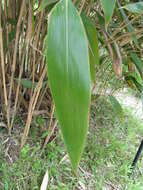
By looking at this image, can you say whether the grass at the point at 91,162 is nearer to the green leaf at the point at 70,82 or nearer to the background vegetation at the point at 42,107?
the background vegetation at the point at 42,107

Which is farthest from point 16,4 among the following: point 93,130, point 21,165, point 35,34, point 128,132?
point 128,132

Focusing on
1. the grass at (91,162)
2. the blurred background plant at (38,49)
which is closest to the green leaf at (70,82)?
the blurred background plant at (38,49)

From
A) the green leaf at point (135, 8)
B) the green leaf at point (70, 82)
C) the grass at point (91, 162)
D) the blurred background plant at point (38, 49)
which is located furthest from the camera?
the grass at point (91, 162)

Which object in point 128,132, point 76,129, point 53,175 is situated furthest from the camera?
point 128,132

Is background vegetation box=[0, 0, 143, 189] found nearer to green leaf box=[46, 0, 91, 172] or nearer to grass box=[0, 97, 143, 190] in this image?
grass box=[0, 97, 143, 190]

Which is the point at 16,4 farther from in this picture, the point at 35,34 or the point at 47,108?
the point at 47,108

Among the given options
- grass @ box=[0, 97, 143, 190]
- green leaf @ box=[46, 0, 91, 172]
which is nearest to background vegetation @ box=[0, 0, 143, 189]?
grass @ box=[0, 97, 143, 190]
